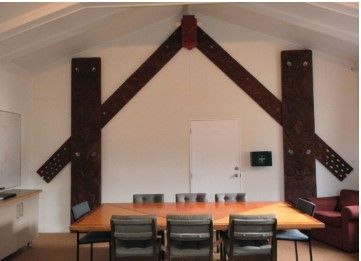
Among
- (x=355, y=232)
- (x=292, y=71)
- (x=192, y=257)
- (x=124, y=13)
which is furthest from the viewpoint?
(x=292, y=71)

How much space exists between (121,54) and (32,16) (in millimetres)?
2158

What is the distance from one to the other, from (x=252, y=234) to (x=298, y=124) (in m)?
3.19

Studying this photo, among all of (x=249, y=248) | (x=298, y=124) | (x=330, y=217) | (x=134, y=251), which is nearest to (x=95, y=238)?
(x=134, y=251)

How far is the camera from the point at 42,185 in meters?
6.05

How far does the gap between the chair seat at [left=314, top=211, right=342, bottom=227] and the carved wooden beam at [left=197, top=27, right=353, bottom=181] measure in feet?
3.11

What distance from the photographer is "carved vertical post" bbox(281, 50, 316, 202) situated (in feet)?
19.1

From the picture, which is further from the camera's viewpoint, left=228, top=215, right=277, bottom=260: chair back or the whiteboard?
the whiteboard

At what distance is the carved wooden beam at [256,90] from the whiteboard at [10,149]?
338 cm

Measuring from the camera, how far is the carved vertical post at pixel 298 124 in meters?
5.83

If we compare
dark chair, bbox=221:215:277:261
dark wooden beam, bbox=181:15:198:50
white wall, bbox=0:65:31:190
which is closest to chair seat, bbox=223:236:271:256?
dark chair, bbox=221:215:277:261

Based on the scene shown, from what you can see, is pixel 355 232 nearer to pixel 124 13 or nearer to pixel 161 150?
pixel 161 150

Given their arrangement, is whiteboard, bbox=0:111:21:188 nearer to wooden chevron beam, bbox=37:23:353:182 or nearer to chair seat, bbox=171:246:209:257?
wooden chevron beam, bbox=37:23:353:182

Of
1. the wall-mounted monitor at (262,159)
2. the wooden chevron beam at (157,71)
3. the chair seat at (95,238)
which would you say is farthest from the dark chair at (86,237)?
the wall-mounted monitor at (262,159)

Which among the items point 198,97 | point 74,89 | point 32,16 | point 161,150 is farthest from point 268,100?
point 32,16
